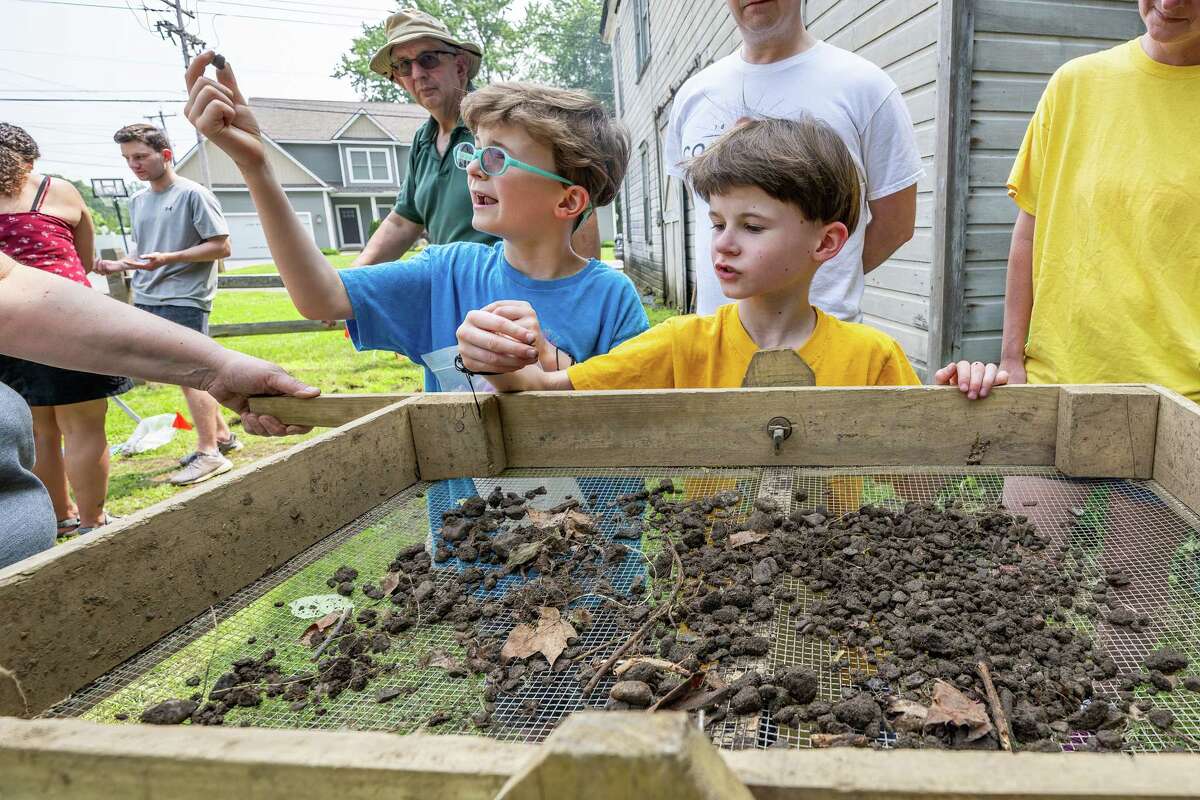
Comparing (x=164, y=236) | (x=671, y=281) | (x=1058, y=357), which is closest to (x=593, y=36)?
(x=671, y=281)

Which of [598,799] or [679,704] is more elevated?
[598,799]

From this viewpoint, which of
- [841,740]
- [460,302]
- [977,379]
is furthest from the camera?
[460,302]

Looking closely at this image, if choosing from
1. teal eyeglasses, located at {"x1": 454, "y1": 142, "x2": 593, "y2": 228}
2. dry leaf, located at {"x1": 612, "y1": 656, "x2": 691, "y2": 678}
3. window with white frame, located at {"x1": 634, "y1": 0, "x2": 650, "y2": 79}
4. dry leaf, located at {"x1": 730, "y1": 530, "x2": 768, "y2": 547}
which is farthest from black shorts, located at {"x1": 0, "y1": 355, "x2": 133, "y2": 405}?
window with white frame, located at {"x1": 634, "y1": 0, "x2": 650, "y2": 79}

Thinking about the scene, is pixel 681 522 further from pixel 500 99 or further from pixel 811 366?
pixel 500 99

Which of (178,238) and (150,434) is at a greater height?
(178,238)

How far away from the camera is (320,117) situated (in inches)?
1826

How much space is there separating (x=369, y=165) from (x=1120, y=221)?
5004 centimetres

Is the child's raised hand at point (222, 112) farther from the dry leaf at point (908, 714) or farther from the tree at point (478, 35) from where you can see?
the tree at point (478, 35)

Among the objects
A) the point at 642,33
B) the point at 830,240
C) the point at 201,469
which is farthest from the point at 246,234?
the point at 830,240

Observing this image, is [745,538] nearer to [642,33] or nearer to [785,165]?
[785,165]

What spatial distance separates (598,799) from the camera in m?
0.53

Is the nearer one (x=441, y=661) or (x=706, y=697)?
(x=706, y=697)

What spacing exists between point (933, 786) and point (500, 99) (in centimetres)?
226

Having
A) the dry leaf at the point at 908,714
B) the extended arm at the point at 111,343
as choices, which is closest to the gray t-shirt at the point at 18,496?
the extended arm at the point at 111,343
